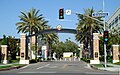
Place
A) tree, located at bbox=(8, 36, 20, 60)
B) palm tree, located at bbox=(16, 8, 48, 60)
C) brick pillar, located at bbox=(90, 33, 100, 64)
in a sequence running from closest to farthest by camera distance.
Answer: brick pillar, located at bbox=(90, 33, 100, 64) → palm tree, located at bbox=(16, 8, 48, 60) → tree, located at bbox=(8, 36, 20, 60)

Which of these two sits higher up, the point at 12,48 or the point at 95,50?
the point at 12,48

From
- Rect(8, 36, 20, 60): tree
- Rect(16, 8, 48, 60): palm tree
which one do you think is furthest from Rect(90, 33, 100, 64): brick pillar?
Rect(8, 36, 20, 60): tree

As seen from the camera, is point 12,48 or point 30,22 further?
point 12,48

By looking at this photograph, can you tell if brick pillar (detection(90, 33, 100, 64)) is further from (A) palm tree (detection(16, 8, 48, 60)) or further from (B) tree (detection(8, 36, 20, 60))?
(B) tree (detection(8, 36, 20, 60))

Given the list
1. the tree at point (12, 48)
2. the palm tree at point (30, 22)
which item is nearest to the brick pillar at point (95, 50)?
the palm tree at point (30, 22)

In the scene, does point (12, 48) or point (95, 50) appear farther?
point (12, 48)

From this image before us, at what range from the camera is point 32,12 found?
6425 centimetres

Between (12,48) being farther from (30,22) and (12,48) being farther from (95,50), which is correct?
(95,50)

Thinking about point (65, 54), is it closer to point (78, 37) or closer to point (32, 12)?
point (78, 37)

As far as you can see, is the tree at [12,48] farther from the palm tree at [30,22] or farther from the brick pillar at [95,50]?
the brick pillar at [95,50]

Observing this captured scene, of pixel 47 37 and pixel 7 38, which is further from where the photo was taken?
pixel 47 37

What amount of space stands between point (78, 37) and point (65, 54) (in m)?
76.7

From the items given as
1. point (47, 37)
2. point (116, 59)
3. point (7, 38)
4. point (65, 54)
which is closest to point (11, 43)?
point (7, 38)

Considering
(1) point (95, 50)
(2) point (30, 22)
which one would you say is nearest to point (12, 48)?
(2) point (30, 22)
